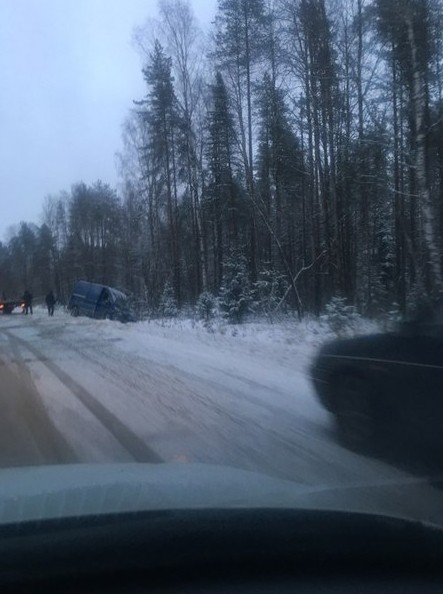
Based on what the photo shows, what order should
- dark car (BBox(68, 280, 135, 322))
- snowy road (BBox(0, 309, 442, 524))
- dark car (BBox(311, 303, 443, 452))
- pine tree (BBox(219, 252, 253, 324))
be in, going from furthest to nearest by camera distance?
dark car (BBox(68, 280, 135, 322)) → pine tree (BBox(219, 252, 253, 324)) → snowy road (BBox(0, 309, 442, 524)) → dark car (BBox(311, 303, 443, 452))

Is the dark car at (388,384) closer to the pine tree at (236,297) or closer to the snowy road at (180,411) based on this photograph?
the snowy road at (180,411)

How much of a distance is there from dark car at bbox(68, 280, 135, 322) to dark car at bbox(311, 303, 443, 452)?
97.8ft

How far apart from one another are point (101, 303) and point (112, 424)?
3067cm

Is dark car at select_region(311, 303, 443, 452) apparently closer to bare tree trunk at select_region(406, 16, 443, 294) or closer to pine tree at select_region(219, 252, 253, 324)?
bare tree trunk at select_region(406, 16, 443, 294)

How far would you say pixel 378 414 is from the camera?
842 centimetres

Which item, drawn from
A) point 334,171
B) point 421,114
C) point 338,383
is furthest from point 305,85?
point 338,383

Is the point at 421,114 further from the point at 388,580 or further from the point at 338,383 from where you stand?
the point at 388,580

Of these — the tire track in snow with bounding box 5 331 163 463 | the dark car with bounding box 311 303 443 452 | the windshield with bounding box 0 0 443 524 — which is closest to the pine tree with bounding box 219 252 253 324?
the windshield with bounding box 0 0 443 524

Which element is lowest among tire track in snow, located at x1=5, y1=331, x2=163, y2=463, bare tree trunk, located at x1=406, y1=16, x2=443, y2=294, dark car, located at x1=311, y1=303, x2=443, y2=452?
tire track in snow, located at x1=5, y1=331, x2=163, y2=463

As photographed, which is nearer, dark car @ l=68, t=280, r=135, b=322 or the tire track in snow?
the tire track in snow

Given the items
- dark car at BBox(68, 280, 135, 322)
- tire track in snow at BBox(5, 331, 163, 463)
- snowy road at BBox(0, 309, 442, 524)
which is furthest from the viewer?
dark car at BBox(68, 280, 135, 322)

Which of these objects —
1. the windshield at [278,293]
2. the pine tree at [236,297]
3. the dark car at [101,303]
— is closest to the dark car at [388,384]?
the windshield at [278,293]

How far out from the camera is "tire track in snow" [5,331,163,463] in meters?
8.09

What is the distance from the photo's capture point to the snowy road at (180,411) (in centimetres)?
788
